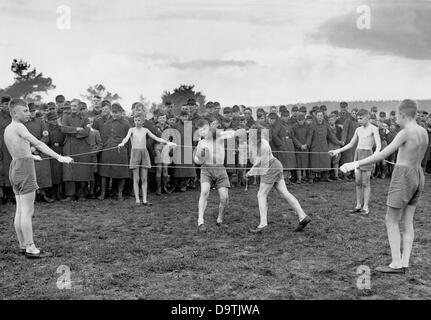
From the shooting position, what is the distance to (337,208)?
10.8 meters

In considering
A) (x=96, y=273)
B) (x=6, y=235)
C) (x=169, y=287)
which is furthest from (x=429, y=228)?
(x=6, y=235)

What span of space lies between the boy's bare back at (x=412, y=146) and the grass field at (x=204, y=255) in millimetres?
1525

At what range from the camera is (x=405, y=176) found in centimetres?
624

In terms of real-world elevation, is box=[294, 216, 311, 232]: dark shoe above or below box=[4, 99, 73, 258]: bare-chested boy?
below

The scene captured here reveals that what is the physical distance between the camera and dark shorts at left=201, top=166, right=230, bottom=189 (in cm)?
884

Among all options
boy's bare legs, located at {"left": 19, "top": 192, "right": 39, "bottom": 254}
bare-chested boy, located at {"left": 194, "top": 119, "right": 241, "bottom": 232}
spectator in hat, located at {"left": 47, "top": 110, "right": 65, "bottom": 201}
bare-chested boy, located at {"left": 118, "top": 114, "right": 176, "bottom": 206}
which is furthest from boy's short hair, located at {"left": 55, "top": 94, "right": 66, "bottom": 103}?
boy's bare legs, located at {"left": 19, "top": 192, "right": 39, "bottom": 254}

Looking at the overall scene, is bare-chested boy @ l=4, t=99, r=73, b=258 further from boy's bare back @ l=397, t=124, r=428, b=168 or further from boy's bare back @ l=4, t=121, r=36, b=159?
boy's bare back @ l=397, t=124, r=428, b=168

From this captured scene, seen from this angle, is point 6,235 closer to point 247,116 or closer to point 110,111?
point 110,111

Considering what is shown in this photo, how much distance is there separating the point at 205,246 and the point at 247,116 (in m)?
7.60

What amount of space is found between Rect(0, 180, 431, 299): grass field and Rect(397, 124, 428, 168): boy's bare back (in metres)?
1.53

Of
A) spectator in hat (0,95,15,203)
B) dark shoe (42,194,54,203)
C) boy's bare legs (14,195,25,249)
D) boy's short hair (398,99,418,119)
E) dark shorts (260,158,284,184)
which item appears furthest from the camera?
dark shoe (42,194,54,203)

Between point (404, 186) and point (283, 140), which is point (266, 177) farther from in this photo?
point (283, 140)

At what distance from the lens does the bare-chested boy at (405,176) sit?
20.3ft
